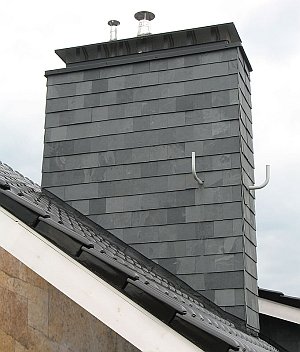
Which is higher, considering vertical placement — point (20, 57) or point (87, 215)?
point (20, 57)

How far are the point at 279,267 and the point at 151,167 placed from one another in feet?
32.6

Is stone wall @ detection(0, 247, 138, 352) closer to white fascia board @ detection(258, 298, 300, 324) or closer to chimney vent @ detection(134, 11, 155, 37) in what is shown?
white fascia board @ detection(258, 298, 300, 324)

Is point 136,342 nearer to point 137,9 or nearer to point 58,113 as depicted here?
point 58,113

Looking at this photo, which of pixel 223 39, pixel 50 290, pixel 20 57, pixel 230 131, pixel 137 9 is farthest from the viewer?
pixel 20 57

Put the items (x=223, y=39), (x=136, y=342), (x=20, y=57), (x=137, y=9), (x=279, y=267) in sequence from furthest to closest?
(x=279, y=267)
(x=20, y=57)
(x=137, y=9)
(x=223, y=39)
(x=136, y=342)

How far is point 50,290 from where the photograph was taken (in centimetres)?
528

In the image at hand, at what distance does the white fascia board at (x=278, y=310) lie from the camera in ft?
28.6

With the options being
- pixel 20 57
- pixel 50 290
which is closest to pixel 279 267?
pixel 20 57

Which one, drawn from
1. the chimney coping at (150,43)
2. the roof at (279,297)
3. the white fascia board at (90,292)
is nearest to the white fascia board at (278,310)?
the roof at (279,297)

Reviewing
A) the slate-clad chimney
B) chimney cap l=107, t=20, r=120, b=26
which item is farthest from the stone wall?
chimney cap l=107, t=20, r=120, b=26

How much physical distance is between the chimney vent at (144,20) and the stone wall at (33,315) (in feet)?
17.0

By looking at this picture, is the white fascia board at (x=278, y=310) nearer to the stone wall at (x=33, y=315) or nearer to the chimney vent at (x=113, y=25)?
the stone wall at (x=33, y=315)

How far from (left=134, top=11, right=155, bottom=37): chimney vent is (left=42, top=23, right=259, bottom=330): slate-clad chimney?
1.69ft

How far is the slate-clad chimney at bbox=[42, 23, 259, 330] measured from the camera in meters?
7.97
